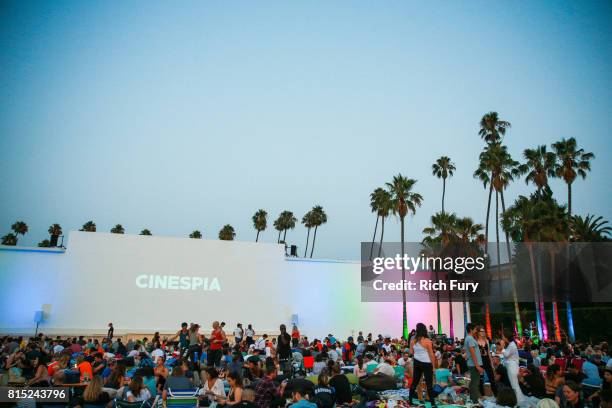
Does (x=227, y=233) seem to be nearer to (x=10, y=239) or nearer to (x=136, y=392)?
(x=10, y=239)

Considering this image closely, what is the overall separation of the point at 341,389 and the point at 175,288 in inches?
843

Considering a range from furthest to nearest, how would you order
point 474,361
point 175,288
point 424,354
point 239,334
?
point 175,288 → point 239,334 → point 474,361 → point 424,354

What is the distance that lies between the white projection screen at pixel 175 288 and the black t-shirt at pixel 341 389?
2094 cm

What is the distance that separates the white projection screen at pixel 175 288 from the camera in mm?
25703

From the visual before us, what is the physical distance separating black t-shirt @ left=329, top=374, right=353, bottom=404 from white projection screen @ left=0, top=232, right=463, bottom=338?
20.9 m

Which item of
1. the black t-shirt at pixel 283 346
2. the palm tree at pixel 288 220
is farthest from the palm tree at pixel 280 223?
the black t-shirt at pixel 283 346

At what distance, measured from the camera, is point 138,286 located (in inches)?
1082

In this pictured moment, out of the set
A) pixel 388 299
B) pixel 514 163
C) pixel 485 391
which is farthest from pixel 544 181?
pixel 485 391

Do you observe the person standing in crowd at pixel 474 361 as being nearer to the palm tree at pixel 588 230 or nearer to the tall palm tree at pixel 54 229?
the palm tree at pixel 588 230

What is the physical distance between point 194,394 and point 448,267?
35.8m

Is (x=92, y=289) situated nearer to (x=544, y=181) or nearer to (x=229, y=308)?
(x=229, y=308)

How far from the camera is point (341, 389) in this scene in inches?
A: 348

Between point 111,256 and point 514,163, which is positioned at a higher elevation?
point 514,163

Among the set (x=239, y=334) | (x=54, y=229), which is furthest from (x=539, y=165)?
(x=54, y=229)
